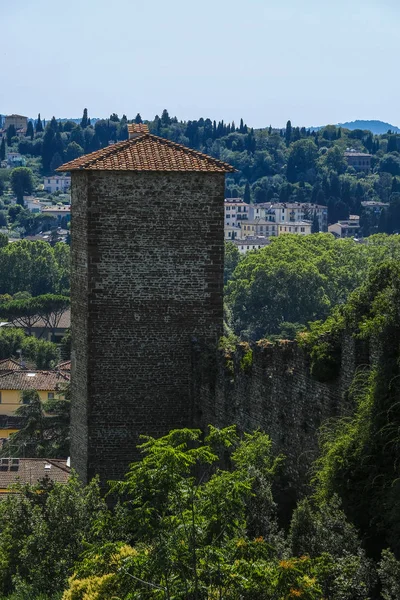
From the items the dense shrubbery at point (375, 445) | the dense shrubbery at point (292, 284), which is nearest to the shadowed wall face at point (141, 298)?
the dense shrubbery at point (375, 445)

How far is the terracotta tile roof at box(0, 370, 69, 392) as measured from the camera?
2947 inches

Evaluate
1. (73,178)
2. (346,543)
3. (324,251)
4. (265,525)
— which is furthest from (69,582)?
(324,251)

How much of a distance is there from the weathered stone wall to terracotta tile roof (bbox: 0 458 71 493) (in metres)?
17.2

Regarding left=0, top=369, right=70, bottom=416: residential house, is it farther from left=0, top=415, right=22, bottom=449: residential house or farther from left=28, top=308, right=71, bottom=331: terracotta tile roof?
left=28, top=308, right=71, bottom=331: terracotta tile roof

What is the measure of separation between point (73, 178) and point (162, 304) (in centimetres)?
249

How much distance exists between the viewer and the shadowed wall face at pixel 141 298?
917 inches

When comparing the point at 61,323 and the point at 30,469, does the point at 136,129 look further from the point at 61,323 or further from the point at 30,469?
the point at 61,323

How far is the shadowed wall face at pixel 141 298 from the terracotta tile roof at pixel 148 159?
115 millimetres

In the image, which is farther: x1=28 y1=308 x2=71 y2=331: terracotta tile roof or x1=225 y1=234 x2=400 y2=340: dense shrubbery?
x1=28 y1=308 x2=71 y2=331: terracotta tile roof

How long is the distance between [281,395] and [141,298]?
416 cm

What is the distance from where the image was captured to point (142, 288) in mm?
23422

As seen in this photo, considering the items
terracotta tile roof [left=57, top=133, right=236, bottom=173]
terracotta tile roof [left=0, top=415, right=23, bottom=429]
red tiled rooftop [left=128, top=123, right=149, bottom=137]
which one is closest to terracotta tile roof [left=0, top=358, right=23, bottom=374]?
terracotta tile roof [left=0, top=415, right=23, bottom=429]

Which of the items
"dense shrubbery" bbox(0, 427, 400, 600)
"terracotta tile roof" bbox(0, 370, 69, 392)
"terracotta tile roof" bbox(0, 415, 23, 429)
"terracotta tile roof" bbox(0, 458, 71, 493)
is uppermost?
"dense shrubbery" bbox(0, 427, 400, 600)

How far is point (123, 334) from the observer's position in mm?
23500
